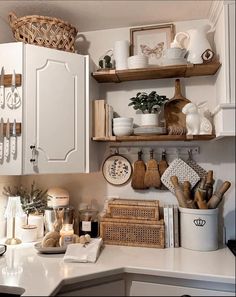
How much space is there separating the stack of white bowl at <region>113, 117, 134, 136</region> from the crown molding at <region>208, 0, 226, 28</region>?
0.70 metres

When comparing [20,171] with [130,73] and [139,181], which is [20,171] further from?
[130,73]

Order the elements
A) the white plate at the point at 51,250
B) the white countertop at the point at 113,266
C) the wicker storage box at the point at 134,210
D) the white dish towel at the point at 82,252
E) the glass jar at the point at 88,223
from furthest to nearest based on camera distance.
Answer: the glass jar at the point at 88,223 < the wicker storage box at the point at 134,210 < the white plate at the point at 51,250 < the white dish towel at the point at 82,252 < the white countertop at the point at 113,266

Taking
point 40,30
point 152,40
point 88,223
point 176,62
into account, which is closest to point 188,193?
point 88,223

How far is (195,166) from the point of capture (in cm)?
154

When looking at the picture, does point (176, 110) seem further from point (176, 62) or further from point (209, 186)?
point (209, 186)

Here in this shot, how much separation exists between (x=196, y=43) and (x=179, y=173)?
2.31 feet

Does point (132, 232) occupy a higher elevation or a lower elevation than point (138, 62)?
lower

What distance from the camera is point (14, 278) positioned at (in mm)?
1092

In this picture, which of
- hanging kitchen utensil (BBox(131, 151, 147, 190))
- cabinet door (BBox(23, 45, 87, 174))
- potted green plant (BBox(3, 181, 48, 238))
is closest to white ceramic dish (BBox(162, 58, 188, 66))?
cabinet door (BBox(23, 45, 87, 174))

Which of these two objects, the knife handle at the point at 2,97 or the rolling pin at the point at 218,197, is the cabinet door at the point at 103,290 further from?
the knife handle at the point at 2,97

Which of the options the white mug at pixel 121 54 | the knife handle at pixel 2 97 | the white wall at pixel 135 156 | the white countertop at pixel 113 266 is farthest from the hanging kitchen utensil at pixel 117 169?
the knife handle at pixel 2 97

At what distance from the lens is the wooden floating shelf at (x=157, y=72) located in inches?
56.0

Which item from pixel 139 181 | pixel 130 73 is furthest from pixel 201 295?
pixel 130 73

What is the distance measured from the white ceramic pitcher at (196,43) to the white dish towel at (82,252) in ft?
3.52
